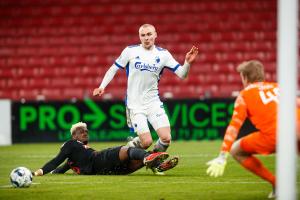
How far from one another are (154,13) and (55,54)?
2.93 meters

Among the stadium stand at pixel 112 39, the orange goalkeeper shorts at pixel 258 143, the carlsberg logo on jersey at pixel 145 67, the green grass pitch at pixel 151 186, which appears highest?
the stadium stand at pixel 112 39

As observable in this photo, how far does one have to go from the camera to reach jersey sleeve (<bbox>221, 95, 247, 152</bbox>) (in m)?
6.98

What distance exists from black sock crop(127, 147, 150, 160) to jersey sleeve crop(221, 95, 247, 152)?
90.6 inches

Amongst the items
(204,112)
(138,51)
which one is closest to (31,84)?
(204,112)

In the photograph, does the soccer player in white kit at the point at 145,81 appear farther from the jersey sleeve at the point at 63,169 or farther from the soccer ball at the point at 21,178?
the soccer ball at the point at 21,178

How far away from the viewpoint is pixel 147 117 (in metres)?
10.7

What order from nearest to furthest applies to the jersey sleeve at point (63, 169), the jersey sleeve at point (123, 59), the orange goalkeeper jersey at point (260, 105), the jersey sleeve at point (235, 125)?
the jersey sleeve at point (235, 125)
the orange goalkeeper jersey at point (260, 105)
the jersey sleeve at point (63, 169)
the jersey sleeve at point (123, 59)

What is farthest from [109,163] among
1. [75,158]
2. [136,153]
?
[136,153]

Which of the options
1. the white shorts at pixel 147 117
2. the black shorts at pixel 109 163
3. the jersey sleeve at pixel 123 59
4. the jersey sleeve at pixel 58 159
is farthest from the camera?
the jersey sleeve at pixel 123 59

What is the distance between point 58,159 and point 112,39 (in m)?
12.8

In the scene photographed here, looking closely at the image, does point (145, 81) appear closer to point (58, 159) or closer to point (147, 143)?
point (147, 143)

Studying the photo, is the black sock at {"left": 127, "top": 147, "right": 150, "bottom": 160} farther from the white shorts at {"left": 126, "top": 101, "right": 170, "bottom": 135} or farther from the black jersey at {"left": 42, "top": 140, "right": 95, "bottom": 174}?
the white shorts at {"left": 126, "top": 101, "right": 170, "bottom": 135}

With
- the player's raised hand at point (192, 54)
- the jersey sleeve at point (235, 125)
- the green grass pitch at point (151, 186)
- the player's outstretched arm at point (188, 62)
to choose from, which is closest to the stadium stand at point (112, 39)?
the green grass pitch at point (151, 186)

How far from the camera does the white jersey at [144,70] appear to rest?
10.6 meters
